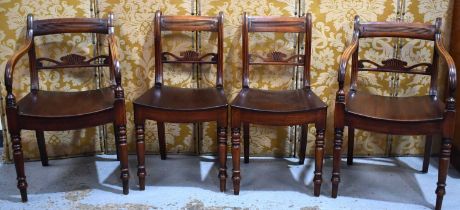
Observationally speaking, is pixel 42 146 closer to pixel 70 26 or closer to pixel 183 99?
pixel 70 26

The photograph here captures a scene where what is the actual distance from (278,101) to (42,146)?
4.66 feet

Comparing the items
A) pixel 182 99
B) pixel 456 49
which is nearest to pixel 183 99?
pixel 182 99

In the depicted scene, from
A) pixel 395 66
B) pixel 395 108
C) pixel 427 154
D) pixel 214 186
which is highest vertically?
pixel 395 66

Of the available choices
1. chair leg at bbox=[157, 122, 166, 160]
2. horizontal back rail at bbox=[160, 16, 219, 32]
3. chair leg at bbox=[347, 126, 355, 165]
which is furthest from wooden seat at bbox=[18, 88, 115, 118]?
chair leg at bbox=[347, 126, 355, 165]

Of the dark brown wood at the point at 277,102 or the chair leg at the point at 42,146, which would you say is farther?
the chair leg at the point at 42,146

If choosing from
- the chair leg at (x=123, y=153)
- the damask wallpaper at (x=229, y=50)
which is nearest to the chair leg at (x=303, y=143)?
the damask wallpaper at (x=229, y=50)

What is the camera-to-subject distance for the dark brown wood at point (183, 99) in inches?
102

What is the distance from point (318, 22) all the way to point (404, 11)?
506 mm

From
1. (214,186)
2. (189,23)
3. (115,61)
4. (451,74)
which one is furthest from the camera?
(189,23)

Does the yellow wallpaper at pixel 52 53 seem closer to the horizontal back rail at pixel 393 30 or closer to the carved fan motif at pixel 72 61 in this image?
the carved fan motif at pixel 72 61

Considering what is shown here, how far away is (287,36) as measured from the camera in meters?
3.04

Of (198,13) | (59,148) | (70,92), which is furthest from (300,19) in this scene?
(59,148)

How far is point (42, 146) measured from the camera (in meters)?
3.00

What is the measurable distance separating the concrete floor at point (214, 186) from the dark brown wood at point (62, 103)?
0.13 meters
